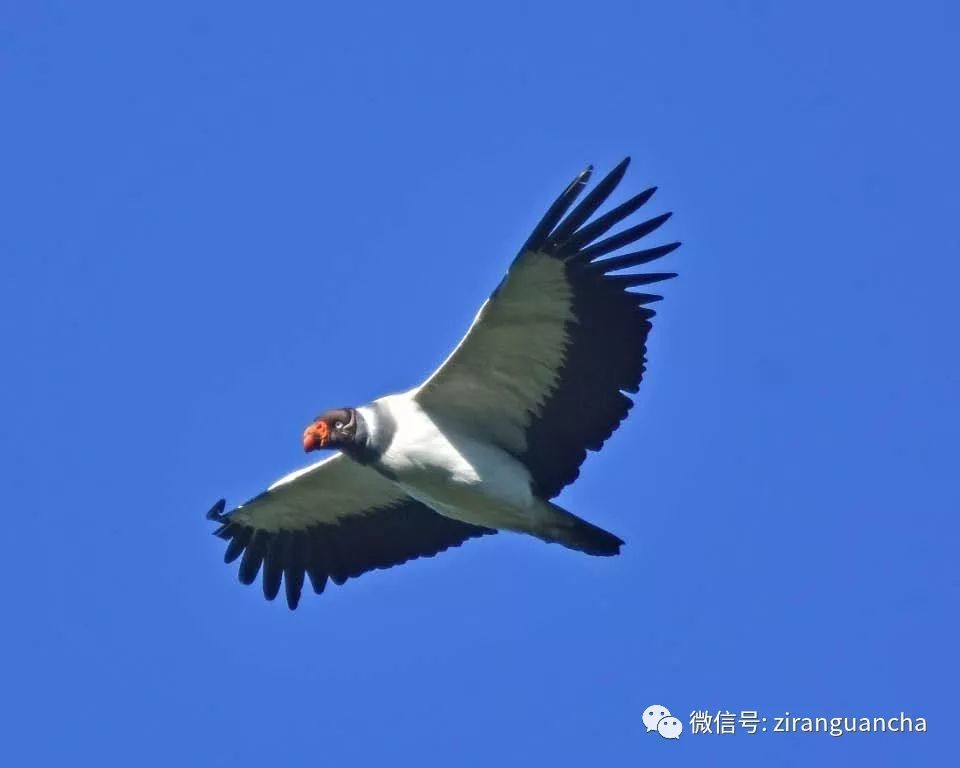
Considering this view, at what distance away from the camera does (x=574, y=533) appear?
692 inches

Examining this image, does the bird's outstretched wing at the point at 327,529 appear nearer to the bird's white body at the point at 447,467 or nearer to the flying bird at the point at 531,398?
the flying bird at the point at 531,398

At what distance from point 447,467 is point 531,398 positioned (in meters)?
1.11

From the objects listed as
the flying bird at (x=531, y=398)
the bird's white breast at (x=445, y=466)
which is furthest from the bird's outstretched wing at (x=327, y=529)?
the bird's white breast at (x=445, y=466)

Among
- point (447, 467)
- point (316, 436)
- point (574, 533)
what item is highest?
point (316, 436)

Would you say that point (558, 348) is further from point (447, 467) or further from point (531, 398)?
point (447, 467)

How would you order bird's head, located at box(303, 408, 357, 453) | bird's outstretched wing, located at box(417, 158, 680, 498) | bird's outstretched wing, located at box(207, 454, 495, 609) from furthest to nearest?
bird's outstretched wing, located at box(207, 454, 495, 609) < bird's head, located at box(303, 408, 357, 453) < bird's outstretched wing, located at box(417, 158, 680, 498)

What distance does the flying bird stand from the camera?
1662cm

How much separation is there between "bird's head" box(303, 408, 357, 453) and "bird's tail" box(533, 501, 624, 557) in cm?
207

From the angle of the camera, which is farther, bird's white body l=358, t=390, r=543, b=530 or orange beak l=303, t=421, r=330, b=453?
orange beak l=303, t=421, r=330, b=453

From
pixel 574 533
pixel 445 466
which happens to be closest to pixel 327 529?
pixel 445 466

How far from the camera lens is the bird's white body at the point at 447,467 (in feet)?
57.3

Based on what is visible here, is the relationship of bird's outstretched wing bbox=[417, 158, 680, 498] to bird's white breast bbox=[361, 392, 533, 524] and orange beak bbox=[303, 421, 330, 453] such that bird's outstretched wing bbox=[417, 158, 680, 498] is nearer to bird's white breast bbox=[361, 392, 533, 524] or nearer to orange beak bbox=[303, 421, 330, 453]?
bird's white breast bbox=[361, 392, 533, 524]

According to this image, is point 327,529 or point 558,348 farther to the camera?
point 327,529

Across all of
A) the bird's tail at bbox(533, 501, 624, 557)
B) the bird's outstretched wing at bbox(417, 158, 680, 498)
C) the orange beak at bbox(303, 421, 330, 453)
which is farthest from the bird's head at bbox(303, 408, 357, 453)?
the bird's tail at bbox(533, 501, 624, 557)
